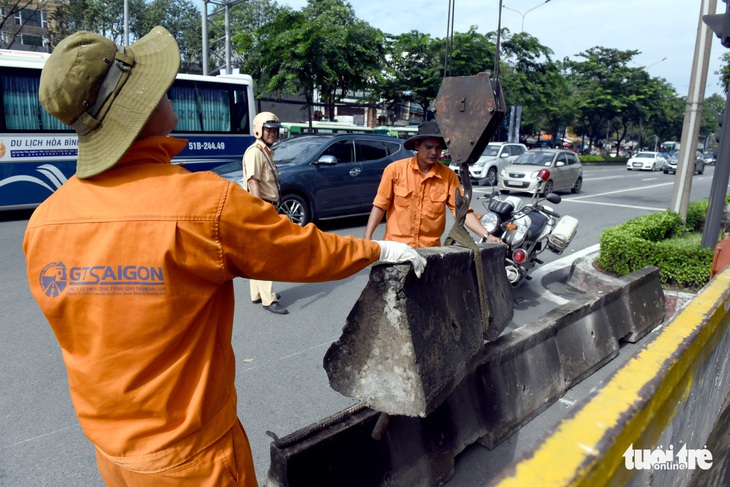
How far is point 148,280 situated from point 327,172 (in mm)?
8283

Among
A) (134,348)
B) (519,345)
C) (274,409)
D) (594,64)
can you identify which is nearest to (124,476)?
(134,348)

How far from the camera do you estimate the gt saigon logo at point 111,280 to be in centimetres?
131

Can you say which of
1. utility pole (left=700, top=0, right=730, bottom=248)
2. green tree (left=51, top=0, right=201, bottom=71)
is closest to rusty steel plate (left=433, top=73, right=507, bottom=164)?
utility pole (left=700, top=0, right=730, bottom=248)

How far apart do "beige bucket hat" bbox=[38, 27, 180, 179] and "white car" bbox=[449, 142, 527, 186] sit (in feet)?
56.1

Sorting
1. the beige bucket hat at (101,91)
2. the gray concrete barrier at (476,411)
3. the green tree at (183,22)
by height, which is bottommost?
the gray concrete barrier at (476,411)

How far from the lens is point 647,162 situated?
34750mm

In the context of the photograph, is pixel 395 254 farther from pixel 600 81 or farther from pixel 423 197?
pixel 600 81

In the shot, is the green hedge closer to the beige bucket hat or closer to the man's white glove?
the man's white glove

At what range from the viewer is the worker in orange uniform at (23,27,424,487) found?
1314mm

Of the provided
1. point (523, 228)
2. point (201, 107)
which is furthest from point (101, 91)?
point (201, 107)

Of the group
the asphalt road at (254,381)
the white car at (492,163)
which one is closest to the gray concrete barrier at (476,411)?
the asphalt road at (254,381)

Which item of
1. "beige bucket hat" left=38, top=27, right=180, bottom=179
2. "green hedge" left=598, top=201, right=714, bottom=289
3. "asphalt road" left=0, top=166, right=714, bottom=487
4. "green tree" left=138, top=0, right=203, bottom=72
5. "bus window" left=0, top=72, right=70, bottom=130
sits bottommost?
"asphalt road" left=0, top=166, right=714, bottom=487

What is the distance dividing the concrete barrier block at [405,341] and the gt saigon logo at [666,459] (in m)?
0.76

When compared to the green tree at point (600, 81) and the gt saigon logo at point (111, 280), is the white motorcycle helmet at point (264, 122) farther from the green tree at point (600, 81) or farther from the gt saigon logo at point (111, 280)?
the green tree at point (600, 81)
